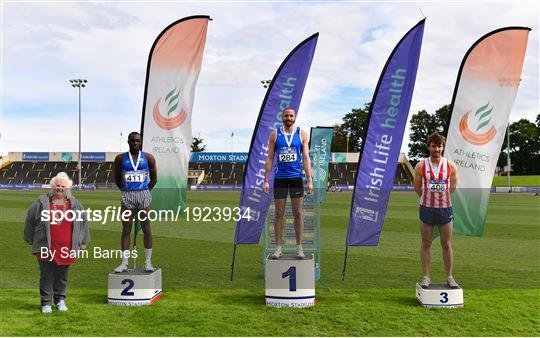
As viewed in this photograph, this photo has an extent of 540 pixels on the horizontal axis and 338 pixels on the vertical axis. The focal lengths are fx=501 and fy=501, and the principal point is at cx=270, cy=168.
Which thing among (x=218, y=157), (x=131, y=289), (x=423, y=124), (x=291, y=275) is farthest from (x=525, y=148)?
(x=131, y=289)

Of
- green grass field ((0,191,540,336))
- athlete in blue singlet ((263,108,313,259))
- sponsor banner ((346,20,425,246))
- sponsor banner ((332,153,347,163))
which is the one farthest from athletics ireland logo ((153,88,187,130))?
sponsor banner ((332,153,347,163))

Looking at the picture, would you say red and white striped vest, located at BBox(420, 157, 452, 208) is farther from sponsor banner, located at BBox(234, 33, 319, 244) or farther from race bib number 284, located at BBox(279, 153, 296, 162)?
sponsor banner, located at BBox(234, 33, 319, 244)

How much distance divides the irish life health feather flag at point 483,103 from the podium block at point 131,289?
5.24 metres

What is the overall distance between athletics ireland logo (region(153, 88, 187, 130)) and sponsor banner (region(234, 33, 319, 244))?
4.33ft

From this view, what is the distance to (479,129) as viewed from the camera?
830 centimetres

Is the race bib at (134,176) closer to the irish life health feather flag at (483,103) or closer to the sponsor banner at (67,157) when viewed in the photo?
the irish life health feather flag at (483,103)

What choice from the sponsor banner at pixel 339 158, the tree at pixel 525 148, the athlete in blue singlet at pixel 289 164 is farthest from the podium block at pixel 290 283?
the tree at pixel 525 148

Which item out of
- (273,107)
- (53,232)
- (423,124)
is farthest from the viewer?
(423,124)

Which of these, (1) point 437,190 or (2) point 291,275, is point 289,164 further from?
(1) point 437,190

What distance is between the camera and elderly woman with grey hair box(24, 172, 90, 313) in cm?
580

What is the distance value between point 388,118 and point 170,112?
Result: 139 inches

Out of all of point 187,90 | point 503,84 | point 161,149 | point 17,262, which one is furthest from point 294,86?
point 17,262

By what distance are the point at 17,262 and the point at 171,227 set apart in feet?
21.9

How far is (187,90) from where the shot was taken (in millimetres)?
8328
